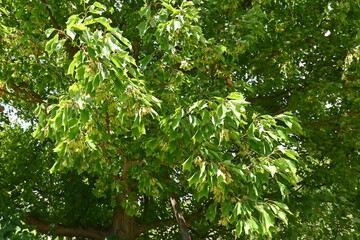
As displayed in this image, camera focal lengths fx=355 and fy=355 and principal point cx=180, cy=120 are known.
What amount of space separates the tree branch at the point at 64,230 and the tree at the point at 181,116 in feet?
0.11

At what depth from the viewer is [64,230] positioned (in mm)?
8070

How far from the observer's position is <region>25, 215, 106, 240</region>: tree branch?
791cm

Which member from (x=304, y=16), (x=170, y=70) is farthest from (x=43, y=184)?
(x=304, y=16)

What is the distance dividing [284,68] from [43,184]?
6388mm

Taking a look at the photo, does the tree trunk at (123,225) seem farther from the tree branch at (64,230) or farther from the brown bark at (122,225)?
the tree branch at (64,230)

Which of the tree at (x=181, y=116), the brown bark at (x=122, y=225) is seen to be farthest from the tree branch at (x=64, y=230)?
the brown bark at (x=122, y=225)

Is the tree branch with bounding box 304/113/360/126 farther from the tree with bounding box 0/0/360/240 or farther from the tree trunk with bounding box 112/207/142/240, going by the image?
the tree trunk with bounding box 112/207/142/240

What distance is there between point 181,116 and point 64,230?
19.6ft

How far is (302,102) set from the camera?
19.9 ft

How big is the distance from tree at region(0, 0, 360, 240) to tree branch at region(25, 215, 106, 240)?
0.11ft

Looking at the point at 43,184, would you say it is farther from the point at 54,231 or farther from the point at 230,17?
the point at 230,17

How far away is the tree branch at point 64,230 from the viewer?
7906mm

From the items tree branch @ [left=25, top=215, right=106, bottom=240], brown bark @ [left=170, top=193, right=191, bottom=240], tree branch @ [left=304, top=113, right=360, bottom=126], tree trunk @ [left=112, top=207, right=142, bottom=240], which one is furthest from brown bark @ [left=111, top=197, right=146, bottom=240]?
tree branch @ [left=304, top=113, right=360, bottom=126]

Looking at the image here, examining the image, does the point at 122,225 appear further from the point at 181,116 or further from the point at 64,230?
the point at 181,116
